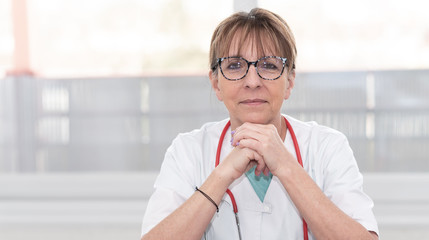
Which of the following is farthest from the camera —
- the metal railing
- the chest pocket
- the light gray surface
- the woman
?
the metal railing

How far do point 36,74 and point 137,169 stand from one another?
2.28 feet

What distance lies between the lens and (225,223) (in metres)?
1.37

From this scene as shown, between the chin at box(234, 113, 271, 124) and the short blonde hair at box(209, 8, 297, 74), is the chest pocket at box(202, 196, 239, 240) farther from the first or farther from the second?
the short blonde hair at box(209, 8, 297, 74)

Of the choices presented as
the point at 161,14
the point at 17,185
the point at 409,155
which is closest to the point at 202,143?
the point at 161,14

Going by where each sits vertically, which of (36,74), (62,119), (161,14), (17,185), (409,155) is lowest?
(17,185)

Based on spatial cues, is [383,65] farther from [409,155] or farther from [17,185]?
[17,185]

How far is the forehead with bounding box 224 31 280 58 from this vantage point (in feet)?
4.31

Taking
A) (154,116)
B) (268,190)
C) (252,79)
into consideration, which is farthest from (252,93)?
(154,116)

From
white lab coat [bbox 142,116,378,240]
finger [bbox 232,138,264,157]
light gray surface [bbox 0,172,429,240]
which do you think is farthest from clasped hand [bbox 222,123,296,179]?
light gray surface [bbox 0,172,429,240]

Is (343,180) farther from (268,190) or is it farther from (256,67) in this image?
(256,67)

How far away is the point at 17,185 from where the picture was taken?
265 centimetres

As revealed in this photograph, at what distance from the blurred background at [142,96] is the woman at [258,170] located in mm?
1027

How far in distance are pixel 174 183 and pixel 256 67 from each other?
38cm

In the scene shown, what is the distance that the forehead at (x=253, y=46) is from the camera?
4.31ft
